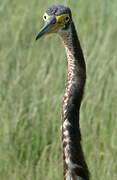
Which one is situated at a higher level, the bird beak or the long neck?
the bird beak

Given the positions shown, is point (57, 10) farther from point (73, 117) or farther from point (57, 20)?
point (73, 117)

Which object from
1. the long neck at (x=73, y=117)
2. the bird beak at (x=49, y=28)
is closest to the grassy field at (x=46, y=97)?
the long neck at (x=73, y=117)

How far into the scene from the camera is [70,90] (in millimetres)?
3197

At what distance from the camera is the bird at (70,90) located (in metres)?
3.15

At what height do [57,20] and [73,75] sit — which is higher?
[57,20]

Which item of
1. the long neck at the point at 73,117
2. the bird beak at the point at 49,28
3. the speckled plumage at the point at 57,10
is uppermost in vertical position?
the speckled plumage at the point at 57,10

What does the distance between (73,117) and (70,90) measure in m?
0.10

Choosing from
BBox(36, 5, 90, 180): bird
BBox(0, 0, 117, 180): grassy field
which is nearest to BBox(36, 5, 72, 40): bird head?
BBox(36, 5, 90, 180): bird

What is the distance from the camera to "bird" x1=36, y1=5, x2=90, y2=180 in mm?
3154

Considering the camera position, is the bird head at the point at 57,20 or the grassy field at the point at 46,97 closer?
the bird head at the point at 57,20

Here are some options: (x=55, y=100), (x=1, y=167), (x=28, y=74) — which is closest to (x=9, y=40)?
(x=28, y=74)

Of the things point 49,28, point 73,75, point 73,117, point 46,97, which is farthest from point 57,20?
point 46,97

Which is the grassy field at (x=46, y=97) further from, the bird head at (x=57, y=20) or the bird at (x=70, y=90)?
the bird head at (x=57, y=20)

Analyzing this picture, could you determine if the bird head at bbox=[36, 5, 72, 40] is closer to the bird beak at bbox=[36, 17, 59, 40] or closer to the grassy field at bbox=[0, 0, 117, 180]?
the bird beak at bbox=[36, 17, 59, 40]
